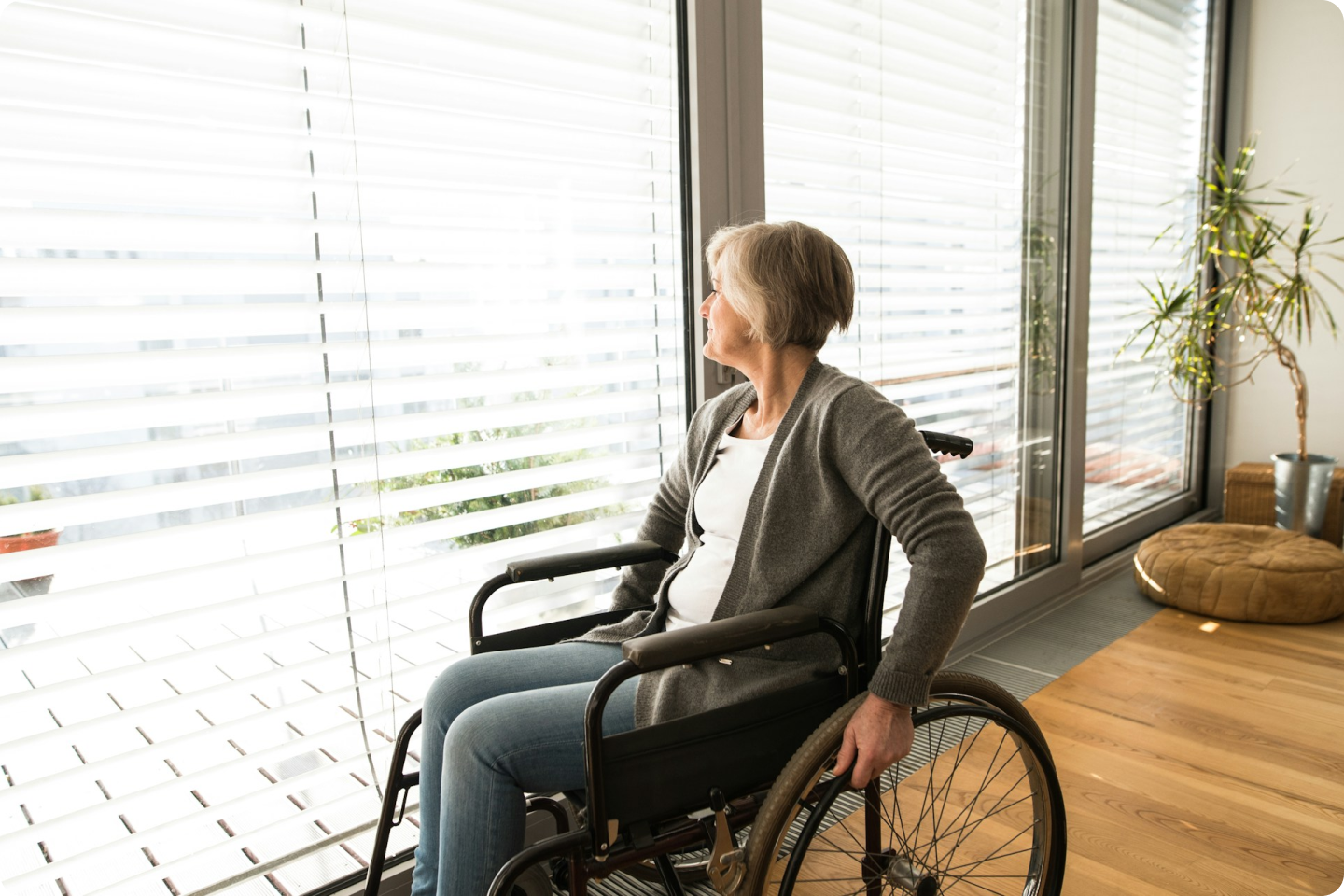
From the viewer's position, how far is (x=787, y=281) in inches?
55.0

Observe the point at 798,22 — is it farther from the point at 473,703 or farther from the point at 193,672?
the point at 193,672

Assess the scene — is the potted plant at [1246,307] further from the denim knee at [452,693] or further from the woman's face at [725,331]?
the denim knee at [452,693]

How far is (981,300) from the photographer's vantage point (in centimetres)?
290

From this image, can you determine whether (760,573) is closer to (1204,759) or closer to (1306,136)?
(1204,759)

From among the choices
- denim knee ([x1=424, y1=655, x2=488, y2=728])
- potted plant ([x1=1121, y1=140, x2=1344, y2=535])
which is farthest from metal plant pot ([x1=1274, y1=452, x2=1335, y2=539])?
denim knee ([x1=424, y1=655, x2=488, y2=728])

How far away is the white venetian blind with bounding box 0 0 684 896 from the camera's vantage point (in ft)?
4.12

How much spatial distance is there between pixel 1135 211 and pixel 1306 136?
3.51 ft

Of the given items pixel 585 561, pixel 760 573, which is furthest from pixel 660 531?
pixel 760 573

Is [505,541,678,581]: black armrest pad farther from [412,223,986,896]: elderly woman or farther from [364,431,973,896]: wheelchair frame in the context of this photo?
[412,223,986,896]: elderly woman

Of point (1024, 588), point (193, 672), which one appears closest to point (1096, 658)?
point (1024, 588)

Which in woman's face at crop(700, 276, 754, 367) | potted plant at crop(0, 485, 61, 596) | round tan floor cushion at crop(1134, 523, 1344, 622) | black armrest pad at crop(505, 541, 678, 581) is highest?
woman's face at crop(700, 276, 754, 367)

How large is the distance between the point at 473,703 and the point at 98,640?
51cm

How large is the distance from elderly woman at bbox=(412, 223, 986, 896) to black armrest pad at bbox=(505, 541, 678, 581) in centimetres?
10

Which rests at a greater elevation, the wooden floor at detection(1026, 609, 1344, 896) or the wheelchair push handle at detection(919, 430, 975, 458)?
the wheelchair push handle at detection(919, 430, 975, 458)
